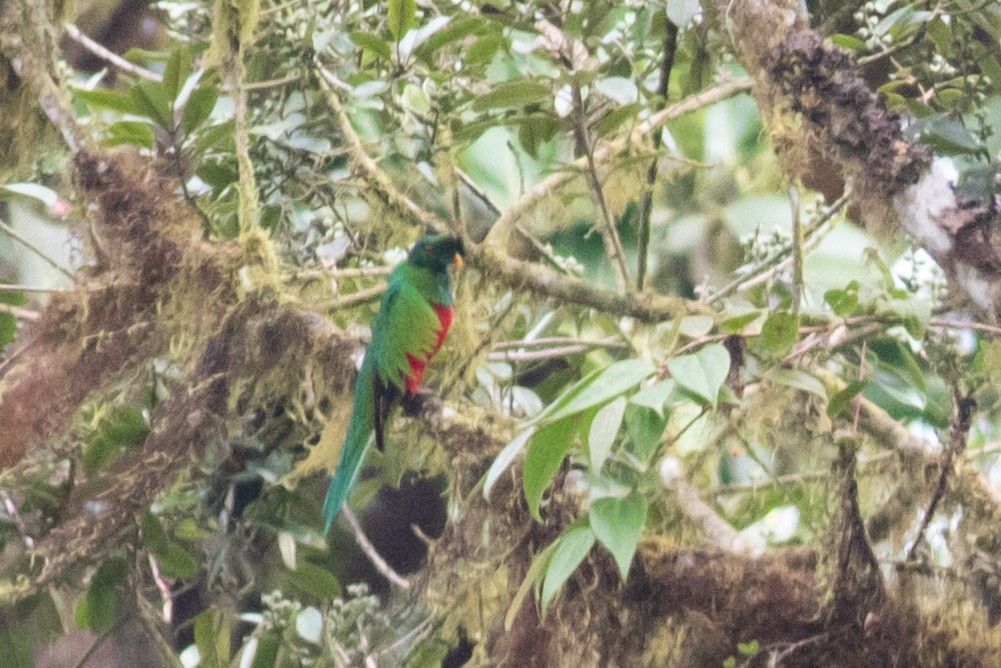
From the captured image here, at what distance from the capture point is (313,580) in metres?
2.37

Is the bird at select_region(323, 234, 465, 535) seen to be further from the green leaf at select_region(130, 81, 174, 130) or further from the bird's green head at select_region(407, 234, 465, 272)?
the green leaf at select_region(130, 81, 174, 130)

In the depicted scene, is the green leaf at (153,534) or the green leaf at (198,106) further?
the green leaf at (153,534)

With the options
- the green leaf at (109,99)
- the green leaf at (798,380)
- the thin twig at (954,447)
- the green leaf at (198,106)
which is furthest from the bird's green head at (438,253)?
the thin twig at (954,447)

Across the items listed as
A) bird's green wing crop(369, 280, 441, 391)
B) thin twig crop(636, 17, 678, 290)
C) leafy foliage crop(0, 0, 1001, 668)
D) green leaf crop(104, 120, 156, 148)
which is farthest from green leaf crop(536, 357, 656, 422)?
green leaf crop(104, 120, 156, 148)

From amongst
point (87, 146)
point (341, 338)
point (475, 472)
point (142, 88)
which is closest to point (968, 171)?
point (475, 472)

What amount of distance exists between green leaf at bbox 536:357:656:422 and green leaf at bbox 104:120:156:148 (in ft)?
3.83

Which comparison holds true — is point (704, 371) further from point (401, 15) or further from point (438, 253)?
point (401, 15)

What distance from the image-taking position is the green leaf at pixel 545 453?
1.21m

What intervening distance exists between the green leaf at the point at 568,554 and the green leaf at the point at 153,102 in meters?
1.09

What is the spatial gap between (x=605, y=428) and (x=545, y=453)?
9 cm

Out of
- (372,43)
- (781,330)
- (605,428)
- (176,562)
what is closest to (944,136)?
(781,330)

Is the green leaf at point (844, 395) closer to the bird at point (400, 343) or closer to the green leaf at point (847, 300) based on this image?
the green leaf at point (847, 300)

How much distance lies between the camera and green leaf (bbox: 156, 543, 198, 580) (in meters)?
2.25

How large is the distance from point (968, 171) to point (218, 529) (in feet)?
5.28
